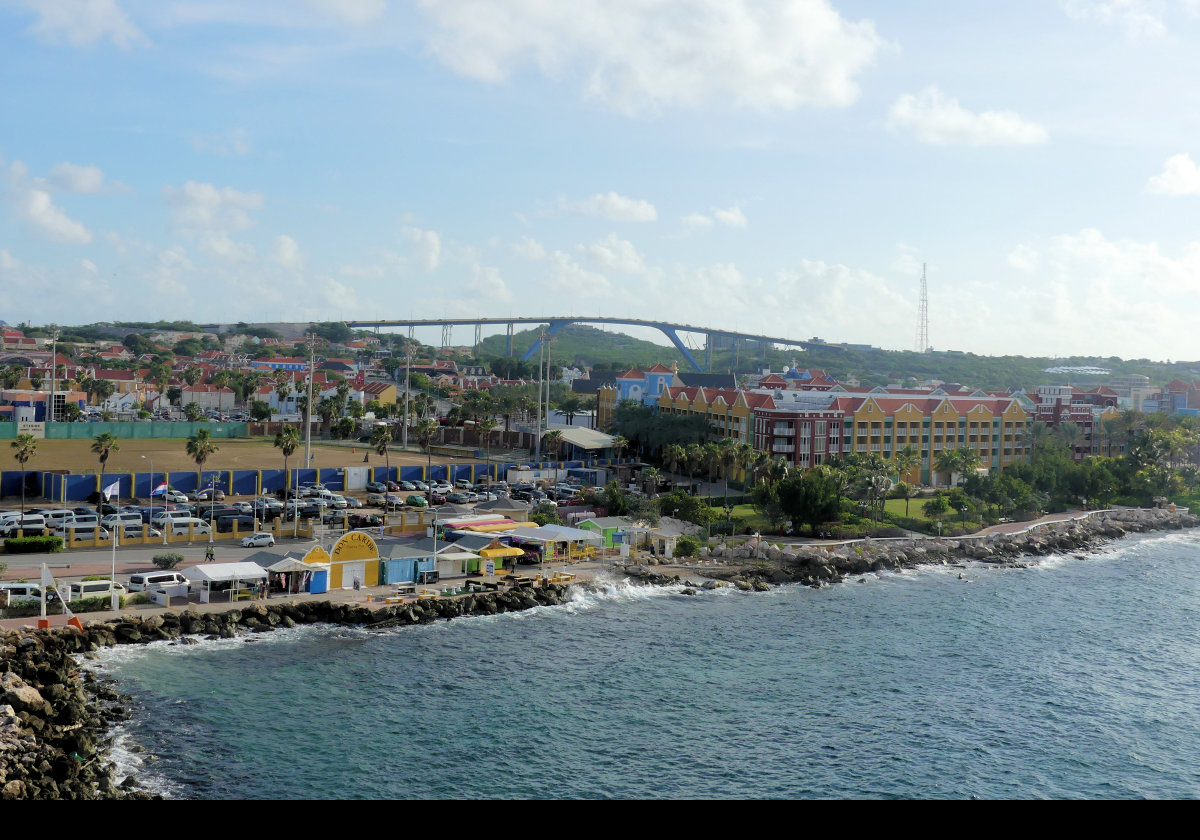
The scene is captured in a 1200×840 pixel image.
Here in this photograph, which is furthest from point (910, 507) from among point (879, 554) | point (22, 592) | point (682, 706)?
point (22, 592)

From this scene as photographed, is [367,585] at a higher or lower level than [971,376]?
lower

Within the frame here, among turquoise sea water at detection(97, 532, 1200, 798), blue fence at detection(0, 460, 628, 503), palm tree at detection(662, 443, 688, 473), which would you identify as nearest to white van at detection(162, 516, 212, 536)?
blue fence at detection(0, 460, 628, 503)

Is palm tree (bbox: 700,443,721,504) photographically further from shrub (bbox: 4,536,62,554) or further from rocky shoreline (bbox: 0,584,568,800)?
shrub (bbox: 4,536,62,554)

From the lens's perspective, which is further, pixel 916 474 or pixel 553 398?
pixel 553 398

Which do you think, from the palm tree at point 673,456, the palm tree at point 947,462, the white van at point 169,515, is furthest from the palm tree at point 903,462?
the white van at point 169,515

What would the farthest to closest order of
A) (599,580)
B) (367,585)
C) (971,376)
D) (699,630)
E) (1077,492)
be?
1. (971,376)
2. (1077,492)
3. (599,580)
4. (367,585)
5. (699,630)
